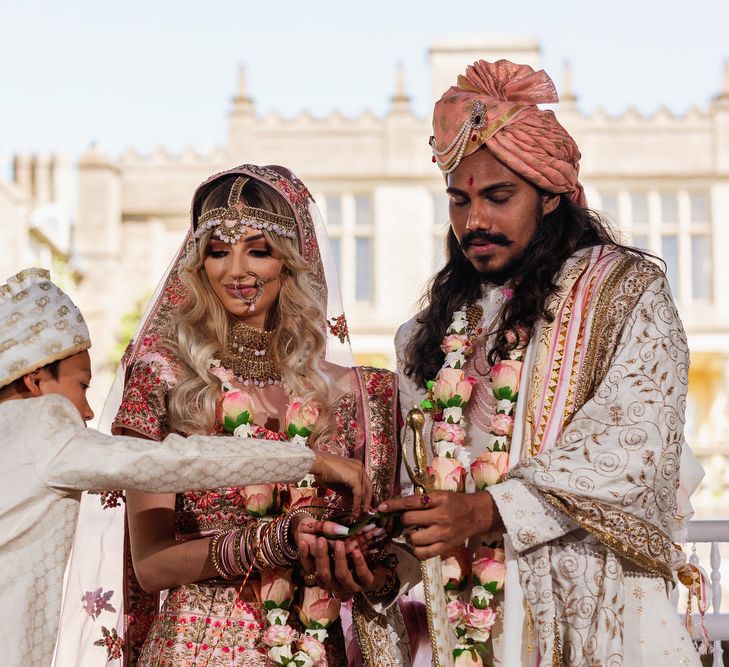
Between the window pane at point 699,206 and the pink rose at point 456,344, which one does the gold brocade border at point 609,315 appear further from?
the window pane at point 699,206

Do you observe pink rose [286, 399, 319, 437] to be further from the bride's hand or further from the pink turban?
the pink turban

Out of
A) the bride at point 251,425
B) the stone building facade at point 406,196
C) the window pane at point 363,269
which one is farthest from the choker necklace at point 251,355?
the window pane at point 363,269

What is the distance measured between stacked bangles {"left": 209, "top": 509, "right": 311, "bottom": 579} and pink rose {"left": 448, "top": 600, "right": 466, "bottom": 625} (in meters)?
0.49

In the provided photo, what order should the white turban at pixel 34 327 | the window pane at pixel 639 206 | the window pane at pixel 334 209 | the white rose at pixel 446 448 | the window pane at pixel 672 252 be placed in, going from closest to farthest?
the white turban at pixel 34 327, the white rose at pixel 446 448, the window pane at pixel 672 252, the window pane at pixel 639 206, the window pane at pixel 334 209

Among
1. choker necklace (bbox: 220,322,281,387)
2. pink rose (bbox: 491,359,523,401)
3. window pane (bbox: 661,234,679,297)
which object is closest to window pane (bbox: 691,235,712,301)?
window pane (bbox: 661,234,679,297)

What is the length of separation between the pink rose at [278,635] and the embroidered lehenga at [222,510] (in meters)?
0.06

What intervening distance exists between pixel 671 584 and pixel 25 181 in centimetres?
3680

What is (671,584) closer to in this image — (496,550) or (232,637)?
(496,550)

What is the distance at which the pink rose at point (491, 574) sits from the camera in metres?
3.28

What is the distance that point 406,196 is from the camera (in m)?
27.1

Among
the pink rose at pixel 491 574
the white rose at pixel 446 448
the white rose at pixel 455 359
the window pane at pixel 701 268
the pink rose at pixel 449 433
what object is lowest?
the pink rose at pixel 491 574

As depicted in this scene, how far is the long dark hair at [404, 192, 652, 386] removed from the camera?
11.5ft

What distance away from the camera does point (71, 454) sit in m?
2.83

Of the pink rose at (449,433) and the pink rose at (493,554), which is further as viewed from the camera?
the pink rose at (449,433)
